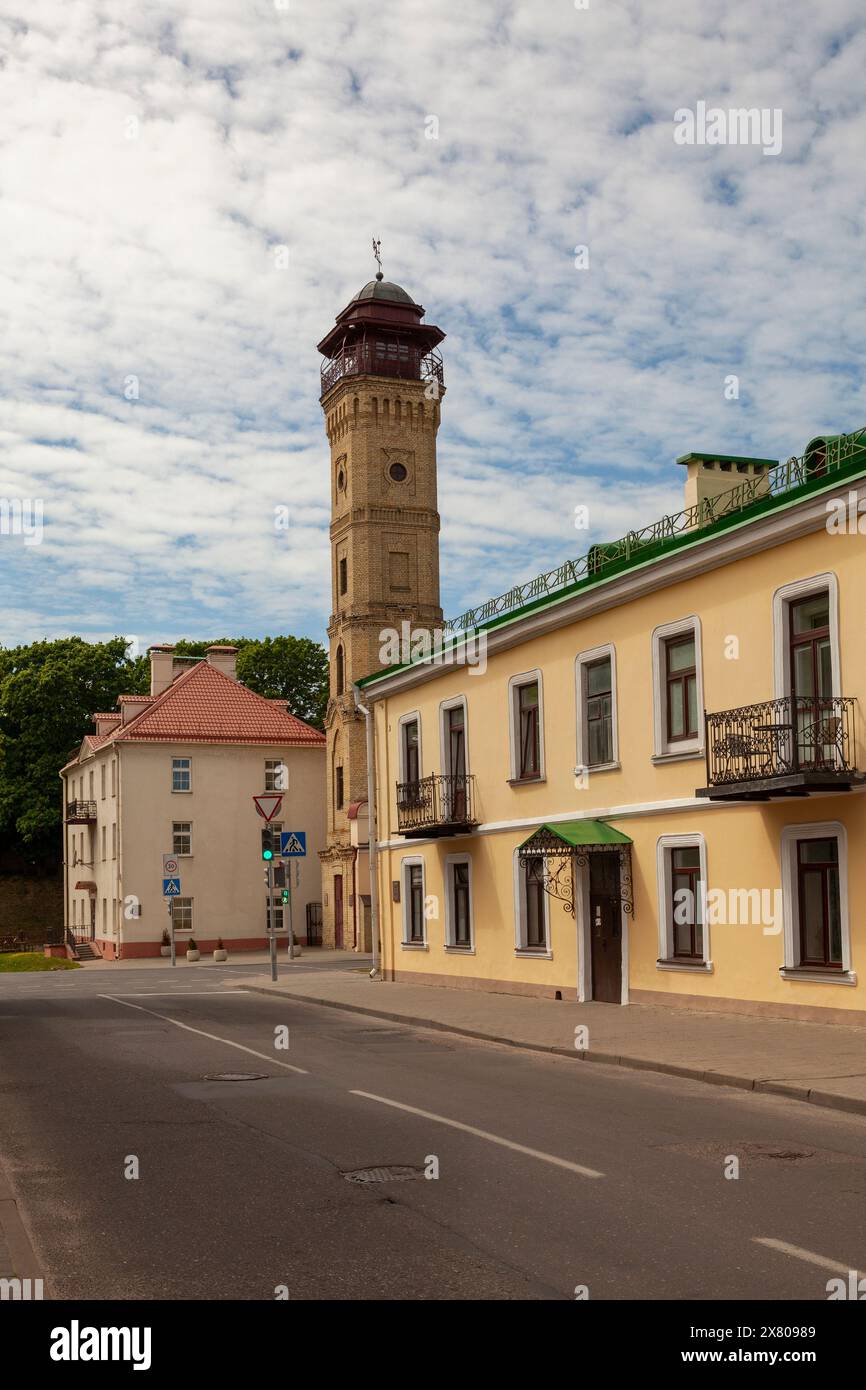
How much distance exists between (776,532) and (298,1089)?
9.67 metres

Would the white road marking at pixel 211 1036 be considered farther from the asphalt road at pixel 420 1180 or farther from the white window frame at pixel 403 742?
the white window frame at pixel 403 742

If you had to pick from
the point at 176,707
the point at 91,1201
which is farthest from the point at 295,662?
the point at 91,1201

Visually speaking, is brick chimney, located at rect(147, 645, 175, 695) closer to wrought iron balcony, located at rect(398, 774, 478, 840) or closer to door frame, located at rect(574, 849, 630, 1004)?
wrought iron balcony, located at rect(398, 774, 478, 840)

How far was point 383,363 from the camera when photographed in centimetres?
5888

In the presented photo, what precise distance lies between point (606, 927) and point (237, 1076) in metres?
10.0

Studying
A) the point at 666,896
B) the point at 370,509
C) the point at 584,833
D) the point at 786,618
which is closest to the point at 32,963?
the point at 370,509

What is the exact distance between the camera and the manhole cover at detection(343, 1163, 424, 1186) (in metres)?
8.82

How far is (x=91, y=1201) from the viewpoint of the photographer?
8352 millimetres

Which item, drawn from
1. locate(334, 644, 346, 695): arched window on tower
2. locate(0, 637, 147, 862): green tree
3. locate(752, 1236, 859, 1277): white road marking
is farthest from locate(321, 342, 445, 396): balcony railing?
locate(752, 1236, 859, 1277): white road marking

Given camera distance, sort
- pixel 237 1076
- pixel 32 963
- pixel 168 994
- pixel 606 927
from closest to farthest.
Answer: pixel 237 1076 < pixel 606 927 < pixel 168 994 < pixel 32 963

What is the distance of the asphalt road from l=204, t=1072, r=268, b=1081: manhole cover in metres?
0.21

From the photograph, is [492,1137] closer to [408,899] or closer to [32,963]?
[408,899]
